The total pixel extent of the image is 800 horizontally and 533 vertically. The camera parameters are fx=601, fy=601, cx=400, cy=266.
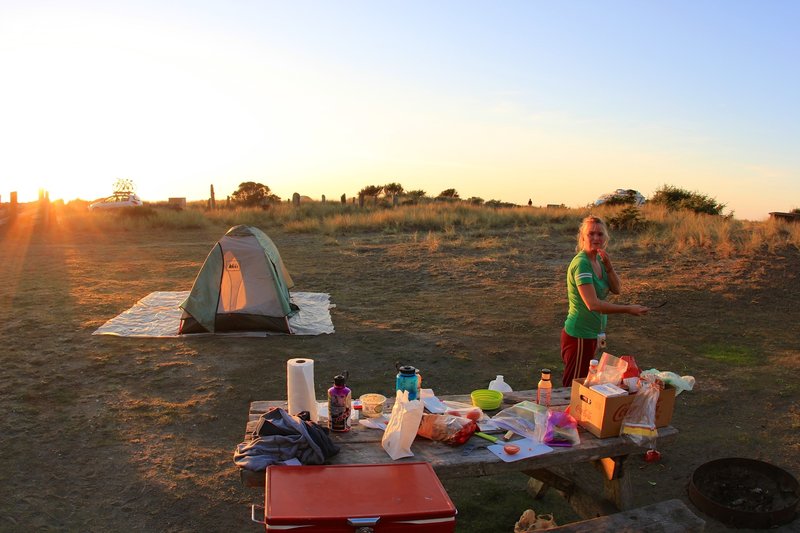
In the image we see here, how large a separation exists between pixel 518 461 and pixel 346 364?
4.10m

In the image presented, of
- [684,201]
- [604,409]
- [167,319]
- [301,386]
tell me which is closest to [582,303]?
[604,409]

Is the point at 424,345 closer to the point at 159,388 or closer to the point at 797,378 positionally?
the point at 159,388

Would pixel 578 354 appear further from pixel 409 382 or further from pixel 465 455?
pixel 465 455

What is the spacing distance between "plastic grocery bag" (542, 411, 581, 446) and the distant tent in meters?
5.41

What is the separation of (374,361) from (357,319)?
6.42 feet

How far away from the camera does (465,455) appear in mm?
2986

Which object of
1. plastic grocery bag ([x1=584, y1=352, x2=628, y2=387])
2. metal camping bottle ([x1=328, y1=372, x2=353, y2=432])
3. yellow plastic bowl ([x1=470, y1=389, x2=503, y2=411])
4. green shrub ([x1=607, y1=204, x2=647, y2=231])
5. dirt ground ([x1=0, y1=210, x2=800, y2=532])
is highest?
green shrub ([x1=607, y1=204, x2=647, y2=231])

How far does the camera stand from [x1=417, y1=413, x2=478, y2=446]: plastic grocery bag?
3096 mm

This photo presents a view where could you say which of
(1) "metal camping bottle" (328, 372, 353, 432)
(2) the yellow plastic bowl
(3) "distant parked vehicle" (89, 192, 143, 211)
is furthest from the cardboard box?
(3) "distant parked vehicle" (89, 192, 143, 211)

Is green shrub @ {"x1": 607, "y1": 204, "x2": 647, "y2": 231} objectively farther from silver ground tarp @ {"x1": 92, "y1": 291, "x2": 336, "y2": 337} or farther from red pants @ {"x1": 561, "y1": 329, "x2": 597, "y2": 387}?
red pants @ {"x1": 561, "y1": 329, "x2": 597, "y2": 387}

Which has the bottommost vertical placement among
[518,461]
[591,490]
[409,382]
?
[591,490]

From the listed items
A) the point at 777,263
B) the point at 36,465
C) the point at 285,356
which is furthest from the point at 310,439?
the point at 777,263

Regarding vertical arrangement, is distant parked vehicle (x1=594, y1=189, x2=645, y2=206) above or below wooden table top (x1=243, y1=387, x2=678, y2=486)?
above

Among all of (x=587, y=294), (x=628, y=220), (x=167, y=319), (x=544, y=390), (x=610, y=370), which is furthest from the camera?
(x=628, y=220)
